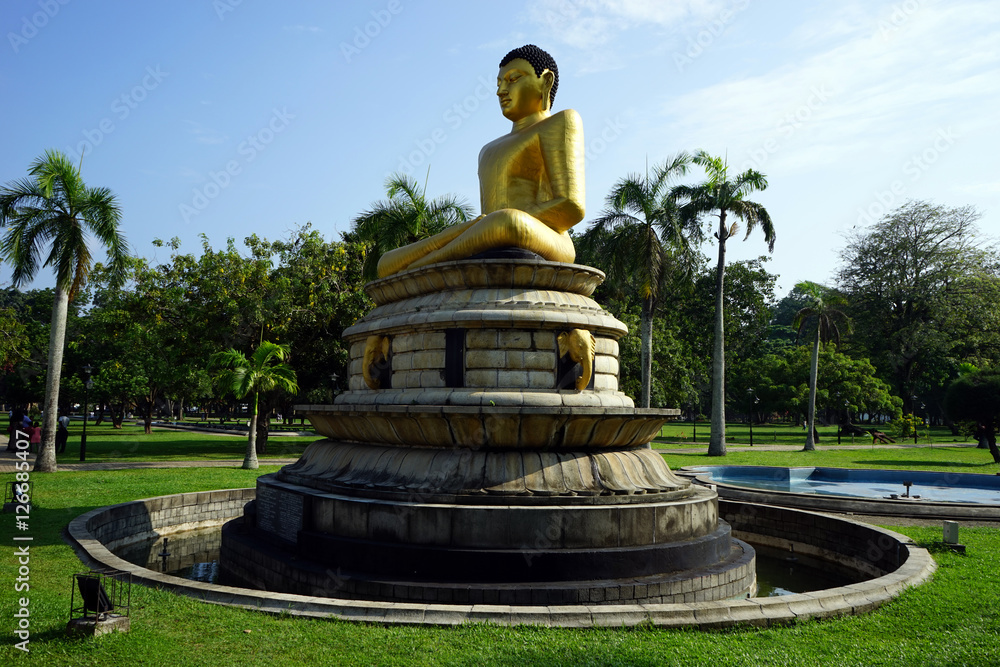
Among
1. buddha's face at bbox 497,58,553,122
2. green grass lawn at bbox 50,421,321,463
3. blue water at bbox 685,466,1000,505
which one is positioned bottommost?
green grass lawn at bbox 50,421,321,463

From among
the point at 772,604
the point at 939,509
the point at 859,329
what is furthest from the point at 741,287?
the point at 772,604

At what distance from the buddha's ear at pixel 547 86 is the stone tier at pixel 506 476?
7.59m

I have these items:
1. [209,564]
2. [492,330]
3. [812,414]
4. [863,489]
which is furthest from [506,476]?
[812,414]

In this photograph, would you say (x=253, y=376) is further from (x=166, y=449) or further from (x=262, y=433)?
(x=166, y=449)

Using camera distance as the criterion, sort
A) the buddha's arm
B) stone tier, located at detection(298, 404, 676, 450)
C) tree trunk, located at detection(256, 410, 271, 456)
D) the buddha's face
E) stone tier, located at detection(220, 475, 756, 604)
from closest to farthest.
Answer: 1. stone tier, located at detection(220, 475, 756, 604)
2. stone tier, located at detection(298, 404, 676, 450)
3. the buddha's arm
4. the buddha's face
5. tree trunk, located at detection(256, 410, 271, 456)

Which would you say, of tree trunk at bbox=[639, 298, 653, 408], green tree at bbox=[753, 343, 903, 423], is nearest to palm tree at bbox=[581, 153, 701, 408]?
tree trunk at bbox=[639, 298, 653, 408]

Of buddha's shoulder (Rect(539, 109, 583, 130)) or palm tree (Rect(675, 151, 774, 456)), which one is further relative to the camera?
palm tree (Rect(675, 151, 774, 456))

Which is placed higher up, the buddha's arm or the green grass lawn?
the buddha's arm

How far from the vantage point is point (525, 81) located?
1345 centimetres

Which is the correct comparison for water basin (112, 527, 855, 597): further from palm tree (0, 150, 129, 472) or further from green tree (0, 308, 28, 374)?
green tree (0, 308, 28, 374)

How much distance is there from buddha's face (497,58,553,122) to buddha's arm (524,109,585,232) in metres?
1.05

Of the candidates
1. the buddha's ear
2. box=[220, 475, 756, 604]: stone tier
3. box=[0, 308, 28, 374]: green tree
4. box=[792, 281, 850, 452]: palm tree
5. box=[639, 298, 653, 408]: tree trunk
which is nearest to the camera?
box=[220, 475, 756, 604]: stone tier

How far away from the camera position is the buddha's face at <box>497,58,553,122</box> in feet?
44.1

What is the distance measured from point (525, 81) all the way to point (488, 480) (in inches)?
331
